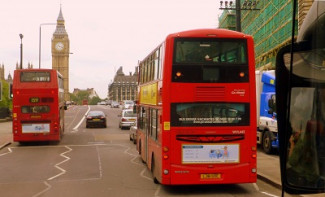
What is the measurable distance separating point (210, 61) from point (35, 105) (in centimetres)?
1501

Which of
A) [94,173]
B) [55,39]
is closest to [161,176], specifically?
[94,173]

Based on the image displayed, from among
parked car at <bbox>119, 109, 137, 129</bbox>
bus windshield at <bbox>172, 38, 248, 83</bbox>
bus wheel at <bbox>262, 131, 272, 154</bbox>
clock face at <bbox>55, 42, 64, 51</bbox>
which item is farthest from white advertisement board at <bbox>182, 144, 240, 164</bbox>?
clock face at <bbox>55, 42, 64, 51</bbox>

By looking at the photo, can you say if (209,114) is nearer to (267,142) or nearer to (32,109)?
(267,142)

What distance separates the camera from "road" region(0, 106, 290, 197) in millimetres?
11203

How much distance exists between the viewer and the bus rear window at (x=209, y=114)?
10703 millimetres

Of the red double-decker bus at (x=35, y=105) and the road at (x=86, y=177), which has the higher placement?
the red double-decker bus at (x=35, y=105)

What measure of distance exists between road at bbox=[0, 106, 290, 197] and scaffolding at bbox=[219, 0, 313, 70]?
14.1 metres

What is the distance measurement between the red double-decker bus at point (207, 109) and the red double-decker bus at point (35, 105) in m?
14.2

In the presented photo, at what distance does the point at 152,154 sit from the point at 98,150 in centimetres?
967

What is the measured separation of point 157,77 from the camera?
11.8 meters

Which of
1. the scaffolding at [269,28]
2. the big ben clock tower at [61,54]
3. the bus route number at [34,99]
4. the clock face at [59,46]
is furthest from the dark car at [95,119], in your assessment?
the clock face at [59,46]

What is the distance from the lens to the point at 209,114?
10.8 metres

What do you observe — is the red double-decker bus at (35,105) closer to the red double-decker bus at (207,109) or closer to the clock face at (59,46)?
the red double-decker bus at (207,109)

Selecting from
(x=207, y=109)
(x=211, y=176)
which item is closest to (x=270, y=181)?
(x=211, y=176)
